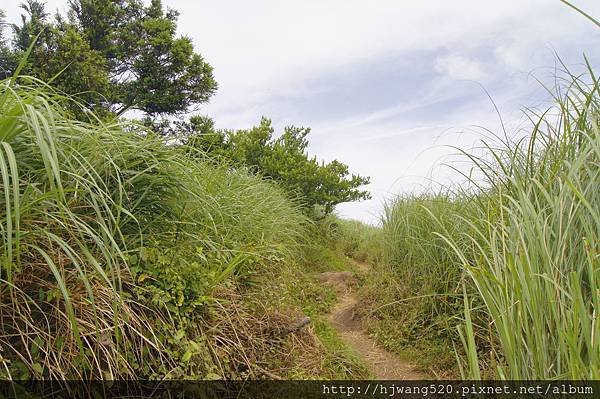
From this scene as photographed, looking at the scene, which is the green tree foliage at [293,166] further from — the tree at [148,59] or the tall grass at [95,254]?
the tall grass at [95,254]

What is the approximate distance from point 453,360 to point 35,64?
9523 millimetres

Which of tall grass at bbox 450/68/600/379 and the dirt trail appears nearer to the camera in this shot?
tall grass at bbox 450/68/600/379

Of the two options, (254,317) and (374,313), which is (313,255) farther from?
(254,317)

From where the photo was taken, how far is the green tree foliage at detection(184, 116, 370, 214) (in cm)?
796

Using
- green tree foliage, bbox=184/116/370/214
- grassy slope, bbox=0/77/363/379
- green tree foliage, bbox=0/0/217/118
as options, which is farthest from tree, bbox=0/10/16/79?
grassy slope, bbox=0/77/363/379

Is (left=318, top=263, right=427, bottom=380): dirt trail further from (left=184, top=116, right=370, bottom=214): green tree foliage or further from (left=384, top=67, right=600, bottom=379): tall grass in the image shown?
(left=184, top=116, right=370, bottom=214): green tree foliage

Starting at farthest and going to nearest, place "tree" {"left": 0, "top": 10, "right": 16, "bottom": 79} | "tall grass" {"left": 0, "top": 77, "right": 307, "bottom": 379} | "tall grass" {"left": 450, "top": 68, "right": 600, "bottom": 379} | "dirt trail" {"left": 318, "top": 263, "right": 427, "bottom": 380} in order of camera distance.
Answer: "tree" {"left": 0, "top": 10, "right": 16, "bottom": 79}
"dirt trail" {"left": 318, "top": 263, "right": 427, "bottom": 380}
"tall grass" {"left": 0, "top": 77, "right": 307, "bottom": 379}
"tall grass" {"left": 450, "top": 68, "right": 600, "bottom": 379}

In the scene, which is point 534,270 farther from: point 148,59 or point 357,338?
point 148,59

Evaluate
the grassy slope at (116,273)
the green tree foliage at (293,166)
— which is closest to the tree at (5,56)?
the green tree foliage at (293,166)

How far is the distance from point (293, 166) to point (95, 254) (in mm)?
6485

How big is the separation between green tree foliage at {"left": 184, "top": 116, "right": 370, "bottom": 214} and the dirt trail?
2458mm

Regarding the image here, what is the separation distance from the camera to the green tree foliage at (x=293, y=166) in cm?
796

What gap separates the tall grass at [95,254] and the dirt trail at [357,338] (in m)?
1.50

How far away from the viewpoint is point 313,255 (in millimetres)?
6711
